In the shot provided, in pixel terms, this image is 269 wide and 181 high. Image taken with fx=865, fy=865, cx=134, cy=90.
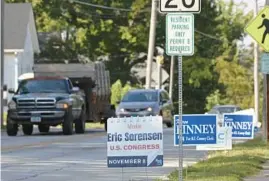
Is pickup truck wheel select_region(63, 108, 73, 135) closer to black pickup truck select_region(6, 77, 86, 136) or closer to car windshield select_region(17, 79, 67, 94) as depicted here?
black pickup truck select_region(6, 77, 86, 136)

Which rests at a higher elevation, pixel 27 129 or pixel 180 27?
pixel 180 27

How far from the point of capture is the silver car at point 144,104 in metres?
34.1

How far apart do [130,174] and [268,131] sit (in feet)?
30.0

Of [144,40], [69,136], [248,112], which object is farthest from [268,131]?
[144,40]

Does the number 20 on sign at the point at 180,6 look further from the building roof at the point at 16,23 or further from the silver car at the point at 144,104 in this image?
the building roof at the point at 16,23

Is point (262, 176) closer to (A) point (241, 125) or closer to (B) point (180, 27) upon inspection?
(B) point (180, 27)

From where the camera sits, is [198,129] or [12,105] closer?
[198,129]

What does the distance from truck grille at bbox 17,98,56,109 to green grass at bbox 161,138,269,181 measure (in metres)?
8.99

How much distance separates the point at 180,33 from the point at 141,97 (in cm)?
2319

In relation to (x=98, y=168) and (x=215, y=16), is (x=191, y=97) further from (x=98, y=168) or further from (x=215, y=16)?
(x=98, y=168)

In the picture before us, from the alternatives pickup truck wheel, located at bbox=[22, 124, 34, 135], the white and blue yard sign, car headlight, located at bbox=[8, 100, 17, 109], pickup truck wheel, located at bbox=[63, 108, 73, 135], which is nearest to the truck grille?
car headlight, located at bbox=[8, 100, 17, 109]

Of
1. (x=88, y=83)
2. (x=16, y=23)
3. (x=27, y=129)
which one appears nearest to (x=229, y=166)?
(x=27, y=129)

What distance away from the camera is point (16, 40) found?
62438 mm

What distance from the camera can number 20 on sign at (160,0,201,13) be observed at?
12211 mm
